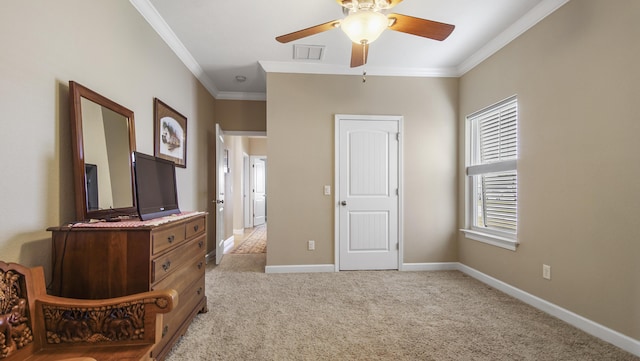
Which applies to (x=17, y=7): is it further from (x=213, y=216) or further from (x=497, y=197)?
(x=497, y=197)

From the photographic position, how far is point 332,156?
379 centimetres

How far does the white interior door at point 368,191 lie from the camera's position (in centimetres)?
378

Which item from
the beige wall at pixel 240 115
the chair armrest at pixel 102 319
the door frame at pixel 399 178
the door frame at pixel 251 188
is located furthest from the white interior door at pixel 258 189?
the chair armrest at pixel 102 319

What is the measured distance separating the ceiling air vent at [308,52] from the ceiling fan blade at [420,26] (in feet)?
5.03

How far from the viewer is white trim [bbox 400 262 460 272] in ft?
12.5

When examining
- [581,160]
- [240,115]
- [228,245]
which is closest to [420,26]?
[581,160]

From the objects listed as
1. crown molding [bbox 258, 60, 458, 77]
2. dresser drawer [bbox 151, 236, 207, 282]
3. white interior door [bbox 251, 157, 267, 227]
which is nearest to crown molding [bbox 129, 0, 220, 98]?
crown molding [bbox 258, 60, 458, 77]

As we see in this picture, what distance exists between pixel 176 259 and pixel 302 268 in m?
2.04

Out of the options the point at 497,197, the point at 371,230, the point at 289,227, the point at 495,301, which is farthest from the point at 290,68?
the point at 495,301

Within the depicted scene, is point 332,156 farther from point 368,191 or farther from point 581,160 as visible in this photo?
point 581,160

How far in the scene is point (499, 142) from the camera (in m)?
3.20

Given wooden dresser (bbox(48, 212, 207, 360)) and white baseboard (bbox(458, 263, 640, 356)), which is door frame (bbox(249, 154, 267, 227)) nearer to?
white baseboard (bbox(458, 263, 640, 356))

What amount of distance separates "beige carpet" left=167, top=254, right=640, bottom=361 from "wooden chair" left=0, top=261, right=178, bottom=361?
0.66m

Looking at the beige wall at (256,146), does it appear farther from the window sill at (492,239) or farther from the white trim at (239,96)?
the window sill at (492,239)
